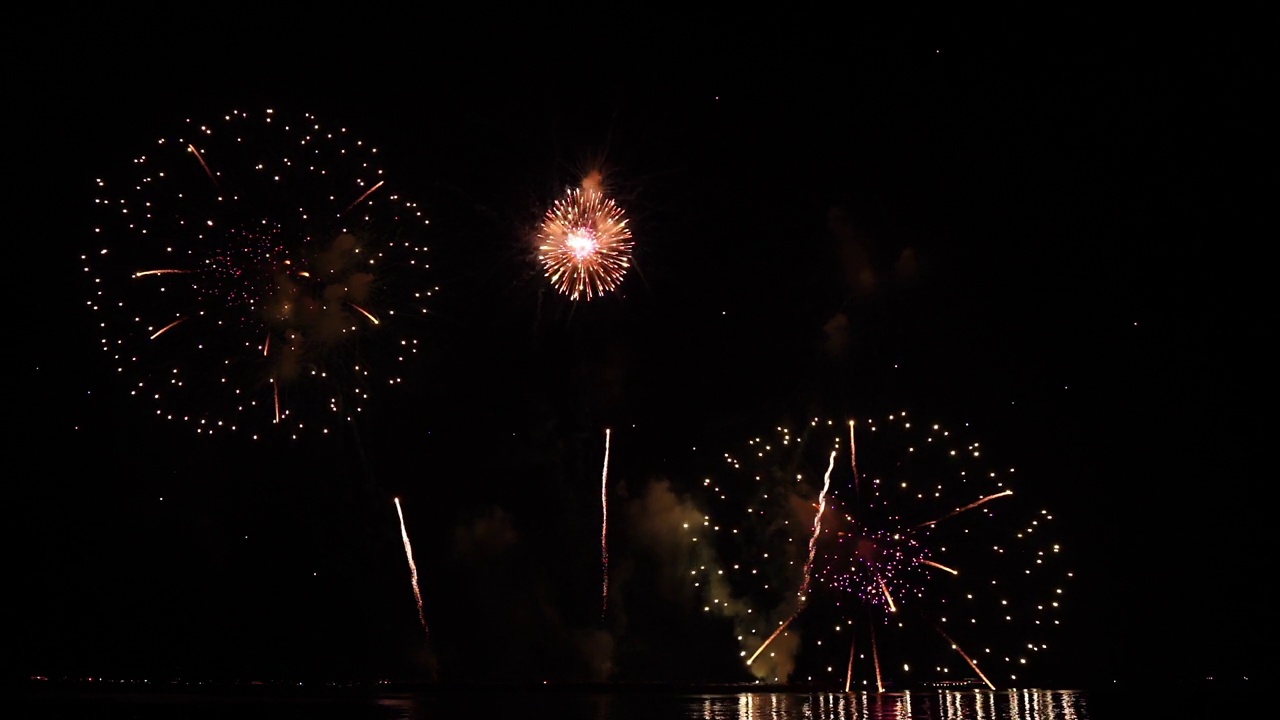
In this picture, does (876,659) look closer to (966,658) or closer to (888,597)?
(966,658)

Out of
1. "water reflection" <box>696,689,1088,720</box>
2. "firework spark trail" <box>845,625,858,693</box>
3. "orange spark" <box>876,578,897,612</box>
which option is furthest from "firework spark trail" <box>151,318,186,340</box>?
"firework spark trail" <box>845,625,858,693</box>

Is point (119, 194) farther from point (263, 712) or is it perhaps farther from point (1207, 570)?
point (1207, 570)

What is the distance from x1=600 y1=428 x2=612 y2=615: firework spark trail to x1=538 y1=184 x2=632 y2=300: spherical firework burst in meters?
3.83

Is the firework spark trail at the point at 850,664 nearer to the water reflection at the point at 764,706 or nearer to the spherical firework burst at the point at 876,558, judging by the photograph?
the spherical firework burst at the point at 876,558

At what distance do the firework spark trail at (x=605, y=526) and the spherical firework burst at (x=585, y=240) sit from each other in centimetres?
383

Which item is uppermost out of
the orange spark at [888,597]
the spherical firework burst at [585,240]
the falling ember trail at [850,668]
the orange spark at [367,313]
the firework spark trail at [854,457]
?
the spherical firework burst at [585,240]

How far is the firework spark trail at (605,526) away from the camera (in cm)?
1758

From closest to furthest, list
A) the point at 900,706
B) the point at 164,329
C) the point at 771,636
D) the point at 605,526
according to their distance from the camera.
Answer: the point at 900,706
the point at 164,329
the point at 771,636
the point at 605,526

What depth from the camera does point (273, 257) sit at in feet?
46.9

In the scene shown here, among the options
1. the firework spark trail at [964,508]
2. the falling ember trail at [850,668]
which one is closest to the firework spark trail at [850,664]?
the falling ember trail at [850,668]

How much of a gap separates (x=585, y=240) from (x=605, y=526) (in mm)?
5950

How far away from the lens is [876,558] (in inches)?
601

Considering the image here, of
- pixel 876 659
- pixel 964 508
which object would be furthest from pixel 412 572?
pixel 964 508

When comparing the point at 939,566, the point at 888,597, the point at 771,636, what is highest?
the point at 939,566
